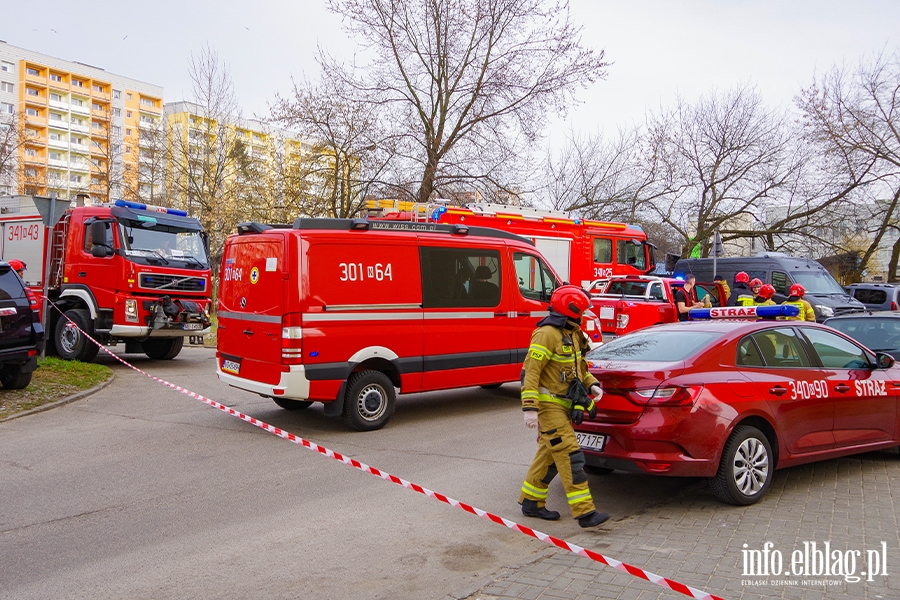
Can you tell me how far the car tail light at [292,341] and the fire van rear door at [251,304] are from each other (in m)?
0.10

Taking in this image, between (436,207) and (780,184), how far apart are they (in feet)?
65.9

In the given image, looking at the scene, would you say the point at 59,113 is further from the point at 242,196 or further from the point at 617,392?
the point at 617,392

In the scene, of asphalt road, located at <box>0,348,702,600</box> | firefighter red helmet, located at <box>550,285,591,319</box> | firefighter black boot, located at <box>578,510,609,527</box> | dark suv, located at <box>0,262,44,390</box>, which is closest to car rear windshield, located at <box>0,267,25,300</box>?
dark suv, located at <box>0,262,44,390</box>

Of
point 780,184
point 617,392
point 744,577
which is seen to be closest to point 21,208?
point 617,392

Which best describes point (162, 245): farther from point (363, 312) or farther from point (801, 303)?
point (801, 303)

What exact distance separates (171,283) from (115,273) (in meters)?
1.07

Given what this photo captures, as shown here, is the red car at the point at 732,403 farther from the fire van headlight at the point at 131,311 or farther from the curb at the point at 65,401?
the fire van headlight at the point at 131,311

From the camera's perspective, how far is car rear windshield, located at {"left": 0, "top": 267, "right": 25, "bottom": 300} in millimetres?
9852

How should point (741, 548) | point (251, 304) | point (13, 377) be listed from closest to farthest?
point (741, 548) → point (251, 304) → point (13, 377)

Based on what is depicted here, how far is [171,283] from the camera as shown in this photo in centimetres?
1433

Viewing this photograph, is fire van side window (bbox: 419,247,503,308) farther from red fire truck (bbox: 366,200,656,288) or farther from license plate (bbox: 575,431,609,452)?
red fire truck (bbox: 366,200,656,288)

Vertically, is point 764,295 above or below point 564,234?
below

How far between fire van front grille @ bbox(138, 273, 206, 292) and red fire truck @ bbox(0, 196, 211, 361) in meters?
0.02

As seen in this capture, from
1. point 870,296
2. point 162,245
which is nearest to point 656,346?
point 162,245
